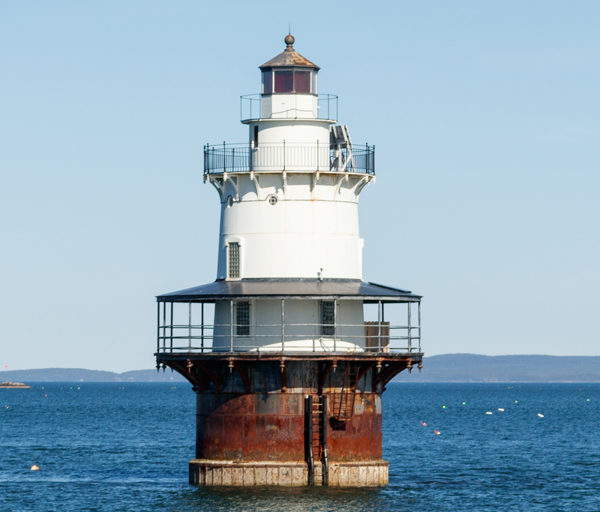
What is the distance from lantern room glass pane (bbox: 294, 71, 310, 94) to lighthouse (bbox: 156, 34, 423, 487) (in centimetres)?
4

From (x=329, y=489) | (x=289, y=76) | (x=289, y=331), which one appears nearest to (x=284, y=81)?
(x=289, y=76)

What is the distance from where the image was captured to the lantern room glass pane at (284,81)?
5988 centimetres

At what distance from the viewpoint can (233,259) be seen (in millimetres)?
59406

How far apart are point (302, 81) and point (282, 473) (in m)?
15.4

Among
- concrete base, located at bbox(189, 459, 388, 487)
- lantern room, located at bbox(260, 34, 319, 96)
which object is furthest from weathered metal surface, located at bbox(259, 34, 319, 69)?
concrete base, located at bbox(189, 459, 388, 487)

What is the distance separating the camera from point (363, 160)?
60281 millimetres

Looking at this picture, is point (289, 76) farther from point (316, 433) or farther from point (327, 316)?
point (316, 433)

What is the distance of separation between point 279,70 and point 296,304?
9411mm

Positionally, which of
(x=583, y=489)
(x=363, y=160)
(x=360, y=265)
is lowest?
(x=583, y=489)

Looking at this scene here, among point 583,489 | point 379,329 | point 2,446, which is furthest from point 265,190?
point 2,446

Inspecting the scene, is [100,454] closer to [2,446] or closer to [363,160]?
[2,446]

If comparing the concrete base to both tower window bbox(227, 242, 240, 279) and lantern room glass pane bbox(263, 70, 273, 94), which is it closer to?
tower window bbox(227, 242, 240, 279)

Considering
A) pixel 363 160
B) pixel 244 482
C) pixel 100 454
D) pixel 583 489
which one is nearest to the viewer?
pixel 244 482

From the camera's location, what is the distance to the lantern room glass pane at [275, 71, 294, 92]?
59875 mm
